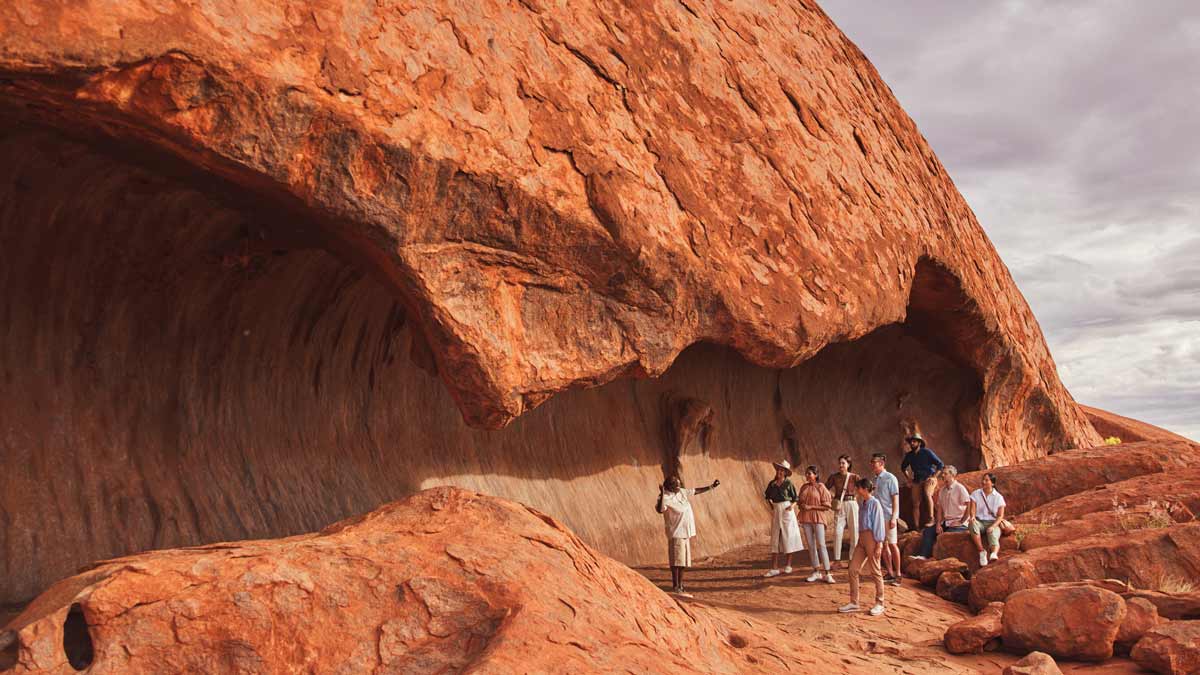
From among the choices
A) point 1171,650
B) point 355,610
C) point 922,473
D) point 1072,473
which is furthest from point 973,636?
point 1072,473

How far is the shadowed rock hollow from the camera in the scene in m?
5.29

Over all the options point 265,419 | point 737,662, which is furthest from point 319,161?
point 737,662

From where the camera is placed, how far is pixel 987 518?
998 centimetres

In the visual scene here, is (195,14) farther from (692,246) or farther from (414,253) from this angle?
(692,246)

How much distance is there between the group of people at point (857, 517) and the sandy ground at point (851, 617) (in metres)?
0.18

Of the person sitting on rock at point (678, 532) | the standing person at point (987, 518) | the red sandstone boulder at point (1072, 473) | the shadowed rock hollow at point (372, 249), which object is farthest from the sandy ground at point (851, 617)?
the red sandstone boulder at point (1072, 473)

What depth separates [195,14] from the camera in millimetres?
4930

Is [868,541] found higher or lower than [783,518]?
lower

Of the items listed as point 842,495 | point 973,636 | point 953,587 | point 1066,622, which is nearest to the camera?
point 1066,622

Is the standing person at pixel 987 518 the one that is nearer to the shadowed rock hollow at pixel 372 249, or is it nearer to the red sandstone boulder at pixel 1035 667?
the shadowed rock hollow at pixel 372 249

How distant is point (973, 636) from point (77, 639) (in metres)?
6.08

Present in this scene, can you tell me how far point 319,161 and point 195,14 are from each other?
3.13ft

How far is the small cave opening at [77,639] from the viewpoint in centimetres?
417

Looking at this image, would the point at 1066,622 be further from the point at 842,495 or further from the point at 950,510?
the point at 950,510
